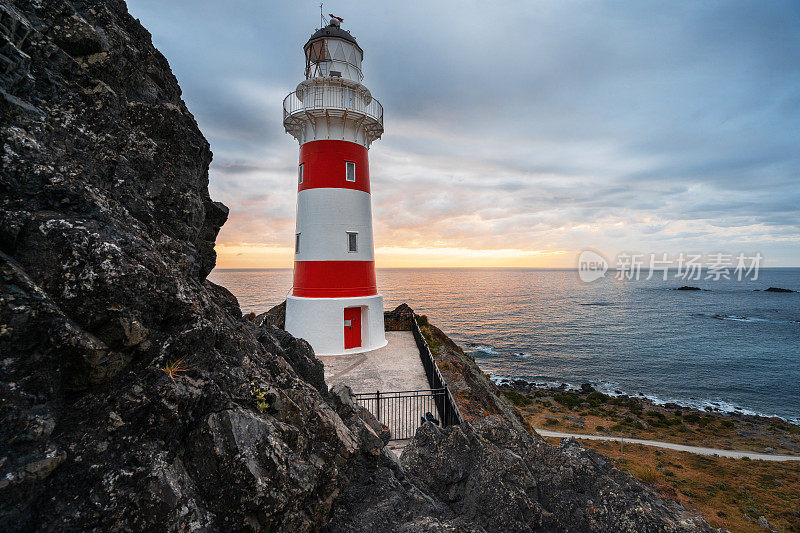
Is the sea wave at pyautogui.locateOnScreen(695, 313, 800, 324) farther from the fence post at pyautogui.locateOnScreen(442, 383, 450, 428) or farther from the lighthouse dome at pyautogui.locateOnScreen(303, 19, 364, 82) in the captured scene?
the lighthouse dome at pyautogui.locateOnScreen(303, 19, 364, 82)

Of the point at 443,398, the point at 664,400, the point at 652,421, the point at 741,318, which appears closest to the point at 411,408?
the point at 443,398

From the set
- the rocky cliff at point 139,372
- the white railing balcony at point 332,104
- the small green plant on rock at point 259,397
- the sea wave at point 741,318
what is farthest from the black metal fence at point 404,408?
the sea wave at point 741,318

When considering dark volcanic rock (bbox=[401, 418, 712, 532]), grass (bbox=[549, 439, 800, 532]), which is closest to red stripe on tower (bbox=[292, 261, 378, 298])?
dark volcanic rock (bbox=[401, 418, 712, 532])

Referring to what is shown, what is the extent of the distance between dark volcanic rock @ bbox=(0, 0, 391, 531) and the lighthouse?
454 inches

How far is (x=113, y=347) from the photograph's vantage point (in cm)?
267

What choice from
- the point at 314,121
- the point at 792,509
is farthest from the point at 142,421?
Answer: the point at 792,509

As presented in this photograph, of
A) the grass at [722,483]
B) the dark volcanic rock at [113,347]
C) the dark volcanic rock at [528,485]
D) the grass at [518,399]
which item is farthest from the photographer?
the grass at [518,399]

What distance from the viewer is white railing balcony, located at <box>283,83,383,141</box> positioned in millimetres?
15125

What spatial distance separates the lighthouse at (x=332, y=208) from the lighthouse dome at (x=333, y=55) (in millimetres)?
44

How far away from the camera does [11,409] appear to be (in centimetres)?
216

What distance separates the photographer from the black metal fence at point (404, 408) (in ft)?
32.7

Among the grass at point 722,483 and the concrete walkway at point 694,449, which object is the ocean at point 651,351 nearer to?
the concrete walkway at point 694,449

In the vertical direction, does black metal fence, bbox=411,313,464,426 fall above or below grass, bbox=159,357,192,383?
below

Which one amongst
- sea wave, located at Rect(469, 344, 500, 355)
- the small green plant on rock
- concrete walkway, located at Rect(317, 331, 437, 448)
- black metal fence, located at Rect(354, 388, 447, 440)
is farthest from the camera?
sea wave, located at Rect(469, 344, 500, 355)
